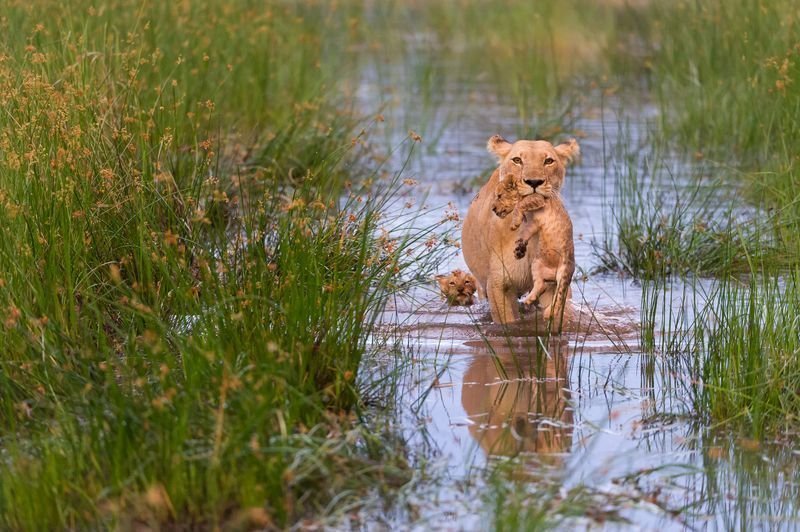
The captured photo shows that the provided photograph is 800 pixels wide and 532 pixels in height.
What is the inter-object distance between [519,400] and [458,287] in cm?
188

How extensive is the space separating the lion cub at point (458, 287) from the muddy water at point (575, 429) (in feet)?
0.23

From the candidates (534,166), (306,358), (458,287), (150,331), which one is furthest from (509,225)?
(150,331)

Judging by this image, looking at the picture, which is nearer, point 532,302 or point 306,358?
point 306,358

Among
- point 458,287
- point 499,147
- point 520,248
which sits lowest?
point 458,287

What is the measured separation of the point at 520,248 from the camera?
6711 mm

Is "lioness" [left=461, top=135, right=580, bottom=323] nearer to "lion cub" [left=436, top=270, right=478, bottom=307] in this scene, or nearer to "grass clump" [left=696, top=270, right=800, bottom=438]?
"lion cub" [left=436, top=270, right=478, bottom=307]

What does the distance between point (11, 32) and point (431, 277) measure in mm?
2689

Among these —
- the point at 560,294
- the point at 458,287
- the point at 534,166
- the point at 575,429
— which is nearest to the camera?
the point at 575,429

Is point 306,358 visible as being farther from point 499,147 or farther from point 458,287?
point 458,287

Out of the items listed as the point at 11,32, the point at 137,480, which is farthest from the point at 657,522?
the point at 11,32

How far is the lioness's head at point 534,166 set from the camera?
6699mm

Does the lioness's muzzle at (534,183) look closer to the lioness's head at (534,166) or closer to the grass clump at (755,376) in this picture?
the lioness's head at (534,166)

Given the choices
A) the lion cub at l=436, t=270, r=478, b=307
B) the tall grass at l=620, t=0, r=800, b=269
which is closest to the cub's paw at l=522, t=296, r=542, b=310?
the lion cub at l=436, t=270, r=478, b=307

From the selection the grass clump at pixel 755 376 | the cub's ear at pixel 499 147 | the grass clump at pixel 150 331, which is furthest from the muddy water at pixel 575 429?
the cub's ear at pixel 499 147
